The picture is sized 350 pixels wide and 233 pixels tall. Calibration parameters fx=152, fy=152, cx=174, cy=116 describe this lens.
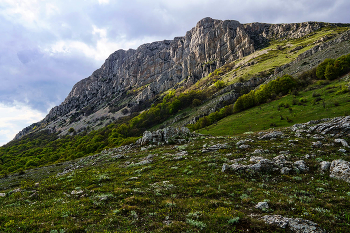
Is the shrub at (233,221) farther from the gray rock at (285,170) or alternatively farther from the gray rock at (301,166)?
the gray rock at (301,166)

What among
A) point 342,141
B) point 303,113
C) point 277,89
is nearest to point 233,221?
point 342,141

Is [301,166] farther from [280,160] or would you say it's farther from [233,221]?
[233,221]

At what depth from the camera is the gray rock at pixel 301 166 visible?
15383mm

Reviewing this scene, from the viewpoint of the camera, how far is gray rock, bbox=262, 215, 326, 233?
7.45m

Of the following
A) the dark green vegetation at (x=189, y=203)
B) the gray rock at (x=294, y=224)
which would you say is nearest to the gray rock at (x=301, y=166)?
the dark green vegetation at (x=189, y=203)

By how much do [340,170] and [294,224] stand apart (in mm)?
10117

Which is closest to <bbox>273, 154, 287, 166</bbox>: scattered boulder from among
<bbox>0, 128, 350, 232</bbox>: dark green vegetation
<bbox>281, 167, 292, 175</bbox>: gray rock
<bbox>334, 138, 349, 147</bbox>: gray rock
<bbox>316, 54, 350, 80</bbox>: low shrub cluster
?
<bbox>281, 167, 292, 175</bbox>: gray rock

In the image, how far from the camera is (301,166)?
51.6 ft

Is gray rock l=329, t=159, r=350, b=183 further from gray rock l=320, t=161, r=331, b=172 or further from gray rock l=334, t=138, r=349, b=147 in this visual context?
gray rock l=334, t=138, r=349, b=147

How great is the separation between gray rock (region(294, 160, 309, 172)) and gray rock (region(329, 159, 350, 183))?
1.85 m

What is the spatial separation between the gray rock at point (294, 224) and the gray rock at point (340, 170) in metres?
8.60

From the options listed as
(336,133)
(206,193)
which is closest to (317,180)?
(206,193)

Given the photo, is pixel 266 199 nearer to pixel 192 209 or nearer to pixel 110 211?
pixel 192 209

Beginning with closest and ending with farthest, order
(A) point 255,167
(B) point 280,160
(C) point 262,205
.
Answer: (C) point 262,205
(A) point 255,167
(B) point 280,160
